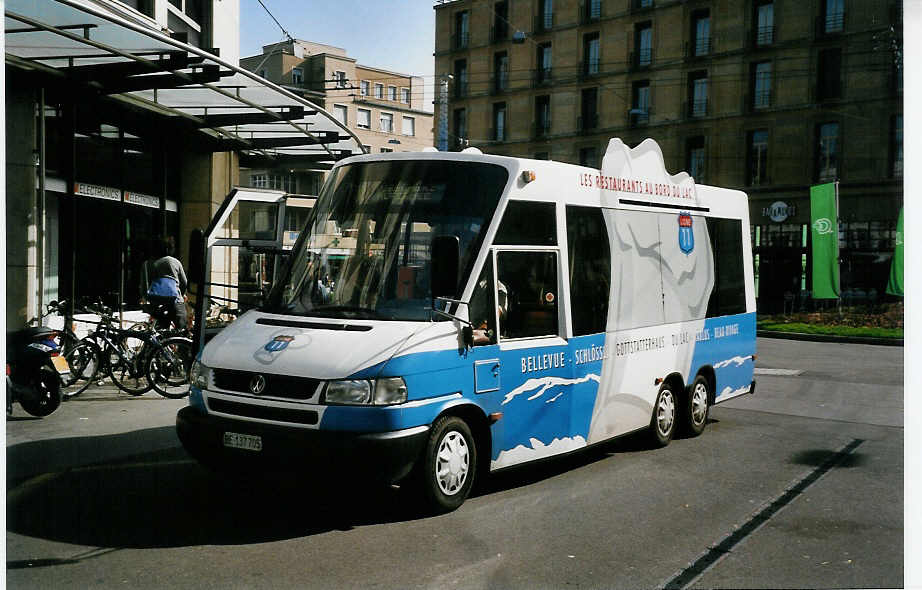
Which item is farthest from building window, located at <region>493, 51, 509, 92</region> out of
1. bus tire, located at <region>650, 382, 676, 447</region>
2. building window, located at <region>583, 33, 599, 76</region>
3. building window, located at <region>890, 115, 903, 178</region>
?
bus tire, located at <region>650, 382, 676, 447</region>

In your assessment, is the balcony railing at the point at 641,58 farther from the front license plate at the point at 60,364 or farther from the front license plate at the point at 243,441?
the front license plate at the point at 243,441

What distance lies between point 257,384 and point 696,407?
499 centimetres

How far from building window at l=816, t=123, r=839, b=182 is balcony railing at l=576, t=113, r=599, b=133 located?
903cm

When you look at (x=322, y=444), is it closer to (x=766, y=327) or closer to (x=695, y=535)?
(x=695, y=535)

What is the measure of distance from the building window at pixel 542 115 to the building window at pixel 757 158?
9.29 meters

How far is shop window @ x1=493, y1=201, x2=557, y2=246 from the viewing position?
643cm

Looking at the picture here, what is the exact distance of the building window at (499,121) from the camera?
31953 mm

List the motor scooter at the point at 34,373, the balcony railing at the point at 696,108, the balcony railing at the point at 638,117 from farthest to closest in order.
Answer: the balcony railing at the point at 638,117, the balcony railing at the point at 696,108, the motor scooter at the point at 34,373

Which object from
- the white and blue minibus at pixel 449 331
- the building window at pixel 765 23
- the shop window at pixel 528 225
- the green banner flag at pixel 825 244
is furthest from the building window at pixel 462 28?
the building window at pixel 765 23

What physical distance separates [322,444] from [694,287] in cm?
492

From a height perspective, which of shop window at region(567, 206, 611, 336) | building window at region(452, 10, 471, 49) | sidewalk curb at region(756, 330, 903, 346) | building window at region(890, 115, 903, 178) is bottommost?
sidewalk curb at region(756, 330, 903, 346)

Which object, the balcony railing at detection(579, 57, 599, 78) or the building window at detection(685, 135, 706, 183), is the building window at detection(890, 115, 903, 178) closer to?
the balcony railing at detection(579, 57, 599, 78)
